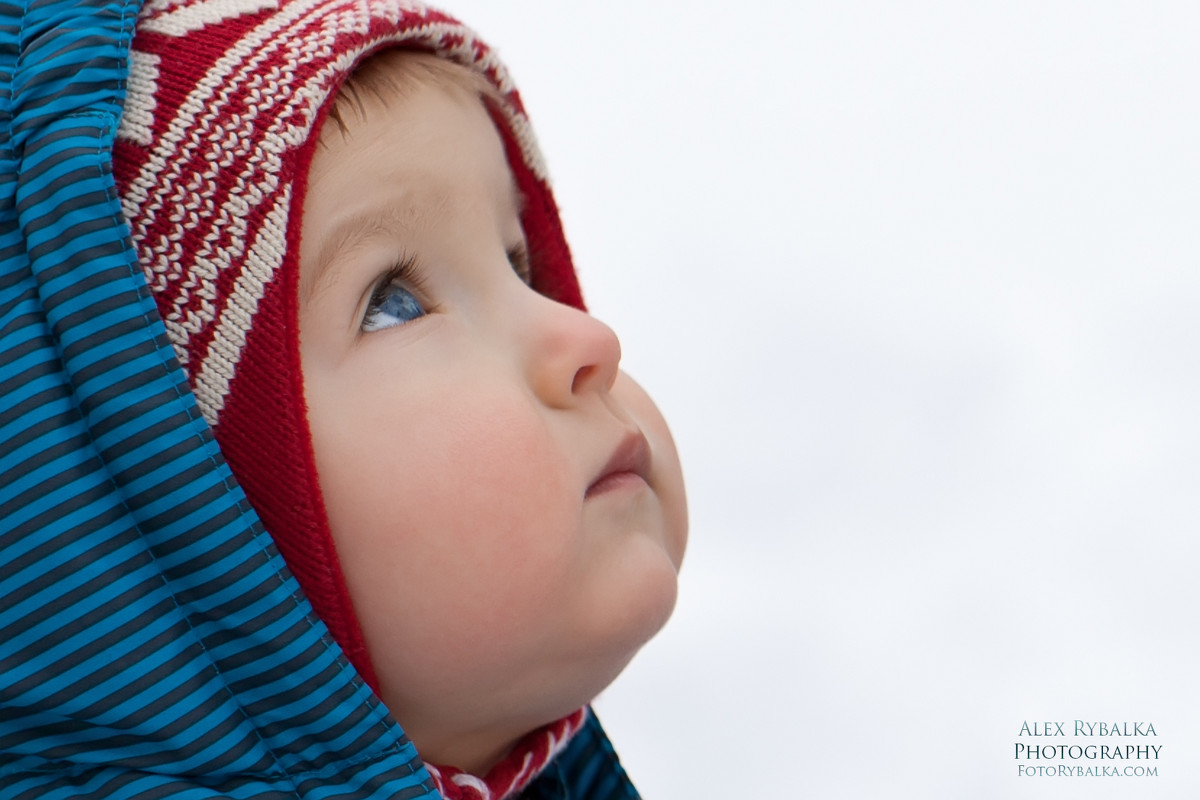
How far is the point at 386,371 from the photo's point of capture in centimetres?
69

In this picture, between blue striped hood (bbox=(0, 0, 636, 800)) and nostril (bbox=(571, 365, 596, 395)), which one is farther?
nostril (bbox=(571, 365, 596, 395))

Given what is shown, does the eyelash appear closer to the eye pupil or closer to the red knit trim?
the eye pupil

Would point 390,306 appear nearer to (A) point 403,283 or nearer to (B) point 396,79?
(A) point 403,283

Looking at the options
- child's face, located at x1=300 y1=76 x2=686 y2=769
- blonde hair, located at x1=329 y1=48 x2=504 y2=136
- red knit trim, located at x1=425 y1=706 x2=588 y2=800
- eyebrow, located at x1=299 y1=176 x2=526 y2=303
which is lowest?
red knit trim, located at x1=425 y1=706 x2=588 y2=800

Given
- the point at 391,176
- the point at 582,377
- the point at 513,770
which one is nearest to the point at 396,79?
the point at 391,176

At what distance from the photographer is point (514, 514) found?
675 millimetres

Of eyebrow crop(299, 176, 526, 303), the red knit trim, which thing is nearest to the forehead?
eyebrow crop(299, 176, 526, 303)

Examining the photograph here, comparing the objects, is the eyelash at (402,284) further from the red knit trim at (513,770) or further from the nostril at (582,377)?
the red knit trim at (513,770)

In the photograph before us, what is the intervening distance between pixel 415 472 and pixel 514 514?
2.1 inches

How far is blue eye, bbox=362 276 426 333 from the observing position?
0.71 meters

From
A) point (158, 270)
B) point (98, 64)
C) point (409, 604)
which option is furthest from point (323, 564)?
point (98, 64)

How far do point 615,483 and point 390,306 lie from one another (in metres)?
0.15

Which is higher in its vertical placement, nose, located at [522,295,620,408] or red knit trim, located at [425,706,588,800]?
nose, located at [522,295,620,408]

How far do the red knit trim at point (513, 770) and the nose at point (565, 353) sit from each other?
20 cm
